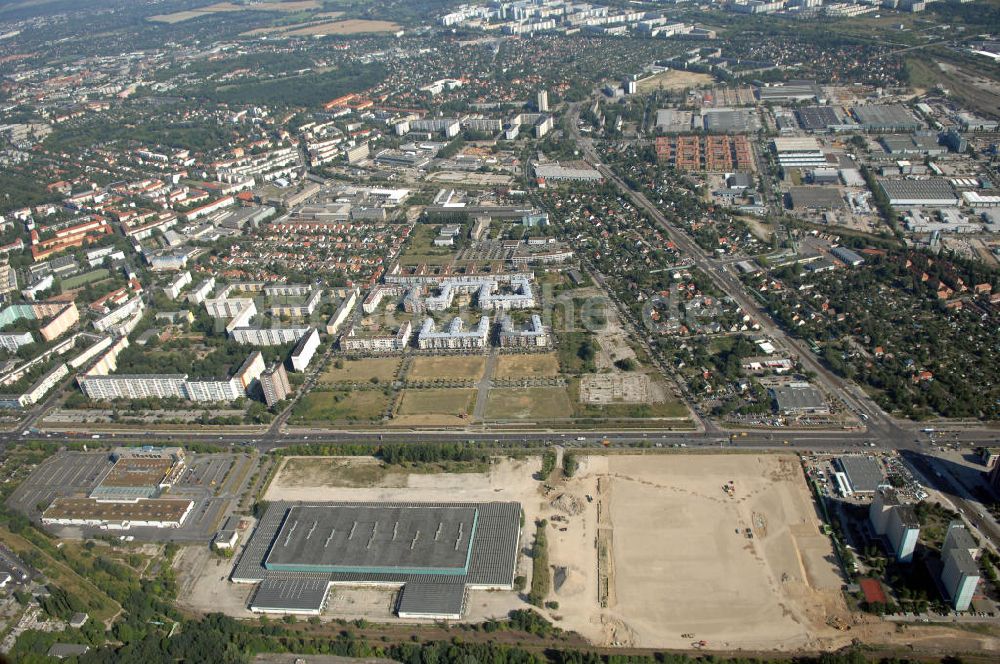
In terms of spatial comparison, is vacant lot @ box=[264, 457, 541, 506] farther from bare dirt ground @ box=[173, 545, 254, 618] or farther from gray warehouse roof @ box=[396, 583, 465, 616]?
gray warehouse roof @ box=[396, 583, 465, 616]

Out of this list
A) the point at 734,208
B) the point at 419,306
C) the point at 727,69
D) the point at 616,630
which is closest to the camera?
the point at 616,630

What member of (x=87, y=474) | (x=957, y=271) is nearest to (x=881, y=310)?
(x=957, y=271)

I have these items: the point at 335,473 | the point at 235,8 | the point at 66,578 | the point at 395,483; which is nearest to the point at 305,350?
the point at 335,473

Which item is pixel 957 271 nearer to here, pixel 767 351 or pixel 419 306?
pixel 767 351

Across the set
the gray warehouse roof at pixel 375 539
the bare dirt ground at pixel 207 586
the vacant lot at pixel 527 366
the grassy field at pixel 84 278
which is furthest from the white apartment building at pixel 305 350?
the grassy field at pixel 84 278

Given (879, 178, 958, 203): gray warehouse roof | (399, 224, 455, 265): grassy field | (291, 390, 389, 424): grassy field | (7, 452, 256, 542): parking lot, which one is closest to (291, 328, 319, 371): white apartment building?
(291, 390, 389, 424): grassy field

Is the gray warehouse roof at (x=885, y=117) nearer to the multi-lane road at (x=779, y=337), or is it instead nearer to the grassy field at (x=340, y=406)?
the multi-lane road at (x=779, y=337)
